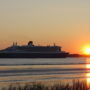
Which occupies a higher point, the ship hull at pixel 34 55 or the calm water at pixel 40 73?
the ship hull at pixel 34 55

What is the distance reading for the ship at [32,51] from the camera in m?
146

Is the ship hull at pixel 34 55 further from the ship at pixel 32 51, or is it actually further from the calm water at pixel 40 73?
the calm water at pixel 40 73

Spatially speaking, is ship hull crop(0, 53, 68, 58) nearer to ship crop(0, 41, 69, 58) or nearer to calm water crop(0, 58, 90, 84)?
ship crop(0, 41, 69, 58)

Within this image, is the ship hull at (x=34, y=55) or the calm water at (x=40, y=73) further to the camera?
the ship hull at (x=34, y=55)

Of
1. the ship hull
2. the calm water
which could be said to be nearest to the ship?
the ship hull

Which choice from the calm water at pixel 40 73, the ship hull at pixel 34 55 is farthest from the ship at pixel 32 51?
the calm water at pixel 40 73

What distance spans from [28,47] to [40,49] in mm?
4894

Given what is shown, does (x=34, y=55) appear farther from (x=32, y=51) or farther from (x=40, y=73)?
(x=40, y=73)

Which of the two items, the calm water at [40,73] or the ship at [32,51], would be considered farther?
the ship at [32,51]

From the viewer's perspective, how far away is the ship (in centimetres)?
14612

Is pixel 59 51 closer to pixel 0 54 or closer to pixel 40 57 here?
pixel 40 57

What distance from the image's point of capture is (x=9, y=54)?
152 m

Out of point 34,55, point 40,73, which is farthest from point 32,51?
point 40,73

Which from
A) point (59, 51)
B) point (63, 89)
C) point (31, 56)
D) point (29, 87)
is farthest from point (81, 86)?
point (59, 51)
